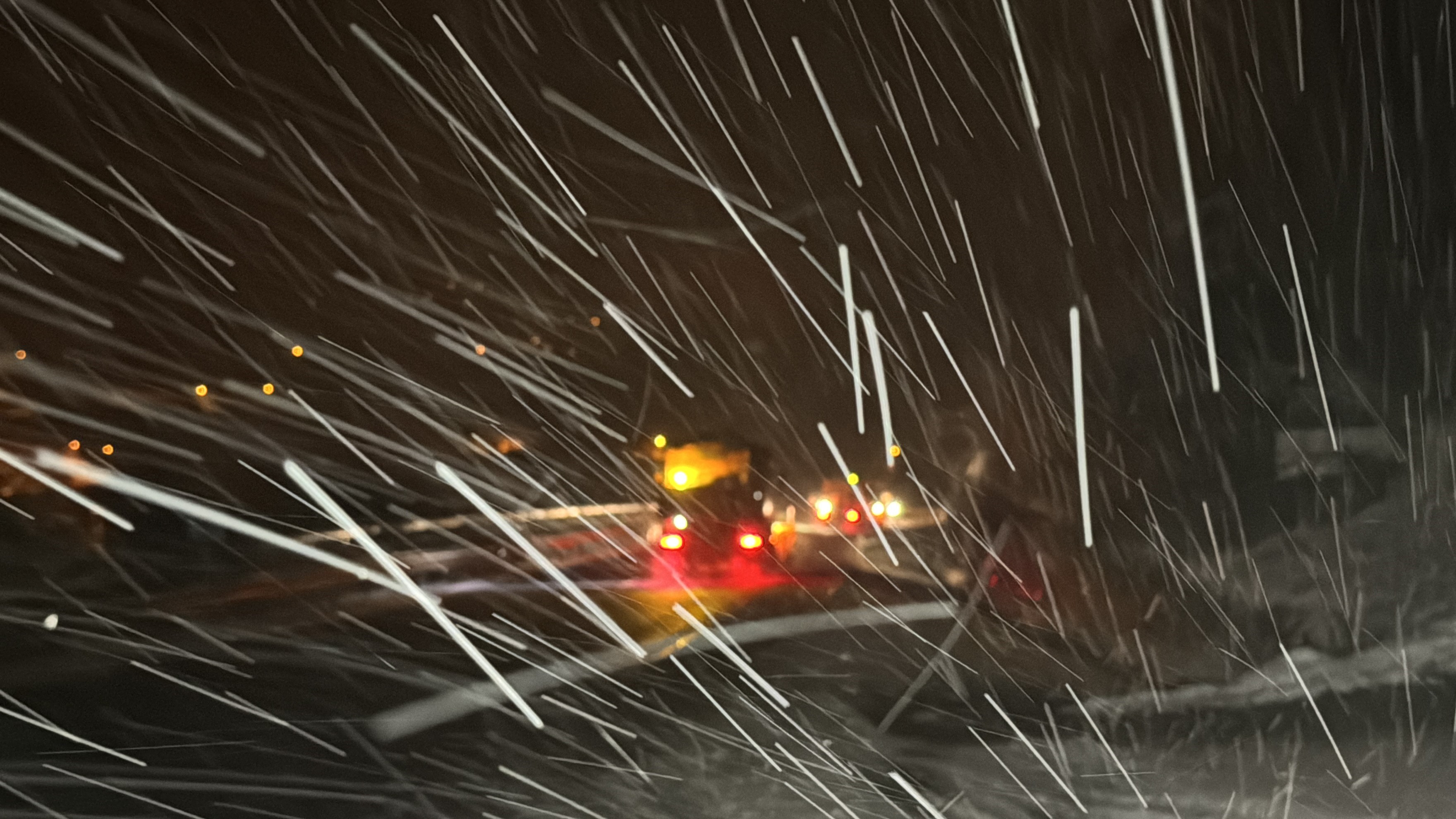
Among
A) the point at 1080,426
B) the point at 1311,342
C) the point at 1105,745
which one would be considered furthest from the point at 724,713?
the point at 1080,426

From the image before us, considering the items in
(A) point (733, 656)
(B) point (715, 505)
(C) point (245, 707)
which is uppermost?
(B) point (715, 505)

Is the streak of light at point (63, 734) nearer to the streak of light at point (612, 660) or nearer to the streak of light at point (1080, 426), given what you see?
the streak of light at point (612, 660)

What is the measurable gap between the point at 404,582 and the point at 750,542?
5.20 metres

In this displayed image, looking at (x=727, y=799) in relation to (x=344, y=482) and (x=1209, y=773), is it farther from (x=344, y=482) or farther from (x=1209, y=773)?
(x=344, y=482)

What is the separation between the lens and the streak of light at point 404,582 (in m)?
7.95

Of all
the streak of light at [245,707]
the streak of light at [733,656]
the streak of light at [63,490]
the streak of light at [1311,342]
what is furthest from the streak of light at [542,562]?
the streak of light at [63,490]

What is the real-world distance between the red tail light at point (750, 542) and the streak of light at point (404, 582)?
4598mm

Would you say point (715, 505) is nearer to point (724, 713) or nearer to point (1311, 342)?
point (1311, 342)

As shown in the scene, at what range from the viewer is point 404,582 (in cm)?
1725

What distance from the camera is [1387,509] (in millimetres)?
9016

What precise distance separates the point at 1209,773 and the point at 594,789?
3011 millimetres

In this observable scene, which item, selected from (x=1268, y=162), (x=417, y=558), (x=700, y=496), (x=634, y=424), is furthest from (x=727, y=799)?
(x=634, y=424)

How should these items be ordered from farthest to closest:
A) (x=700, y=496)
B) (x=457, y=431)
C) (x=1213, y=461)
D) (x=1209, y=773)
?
(x=457, y=431) < (x=700, y=496) < (x=1213, y=461) < (x=1209, y=773)

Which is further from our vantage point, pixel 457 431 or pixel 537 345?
pixel 537 345
